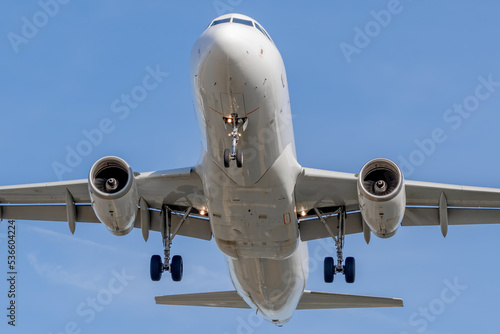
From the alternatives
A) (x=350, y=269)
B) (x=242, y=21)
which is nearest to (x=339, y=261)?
(x=350, y=269)

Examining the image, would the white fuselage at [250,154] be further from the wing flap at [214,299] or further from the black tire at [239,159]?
the wing flap at [214,299]

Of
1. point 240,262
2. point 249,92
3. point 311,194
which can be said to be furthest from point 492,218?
point 249,92

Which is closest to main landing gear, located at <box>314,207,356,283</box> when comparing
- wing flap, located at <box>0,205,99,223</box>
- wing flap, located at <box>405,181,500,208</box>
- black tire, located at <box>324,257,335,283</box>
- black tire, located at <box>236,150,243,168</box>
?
black tire, located at <box>324,257,335,283</box>

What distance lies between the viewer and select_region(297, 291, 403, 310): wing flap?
28913mm

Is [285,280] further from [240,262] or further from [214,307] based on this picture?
[214,307]

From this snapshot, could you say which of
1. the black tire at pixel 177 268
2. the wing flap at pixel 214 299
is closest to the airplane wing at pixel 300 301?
the wing flap at pixel 214 299

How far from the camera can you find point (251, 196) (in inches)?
883

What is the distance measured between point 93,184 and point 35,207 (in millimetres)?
5386

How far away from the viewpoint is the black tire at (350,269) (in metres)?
26.3

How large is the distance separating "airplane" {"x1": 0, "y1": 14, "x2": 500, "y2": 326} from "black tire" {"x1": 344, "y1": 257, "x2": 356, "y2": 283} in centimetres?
3

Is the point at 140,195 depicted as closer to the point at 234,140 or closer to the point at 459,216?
the point at 234,140

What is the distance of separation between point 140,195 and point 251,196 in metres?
4.68

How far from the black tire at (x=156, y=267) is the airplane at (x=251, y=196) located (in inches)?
1.3

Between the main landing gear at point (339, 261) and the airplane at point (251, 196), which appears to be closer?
the airplane at point (251, 196)
